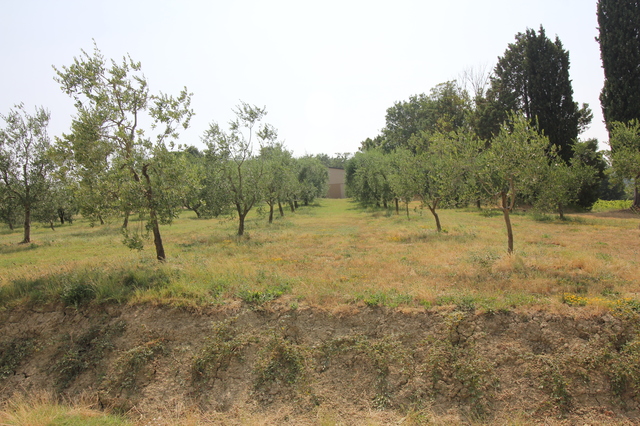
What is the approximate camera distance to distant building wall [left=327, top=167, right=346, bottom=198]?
3273 inches

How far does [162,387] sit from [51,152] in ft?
32.5

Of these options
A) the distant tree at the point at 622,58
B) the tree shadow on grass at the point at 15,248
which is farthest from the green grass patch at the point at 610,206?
the tree shadow on grass at the point at 15,248

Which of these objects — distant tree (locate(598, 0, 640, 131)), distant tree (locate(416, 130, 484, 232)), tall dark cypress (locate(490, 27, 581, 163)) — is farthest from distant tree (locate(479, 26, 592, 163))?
distant tree (locate(416, 130, 484, 232))

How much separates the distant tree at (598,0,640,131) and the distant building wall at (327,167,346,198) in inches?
2139

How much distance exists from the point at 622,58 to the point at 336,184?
185 ft

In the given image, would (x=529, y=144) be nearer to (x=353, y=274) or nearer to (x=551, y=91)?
(x=353, y=274)

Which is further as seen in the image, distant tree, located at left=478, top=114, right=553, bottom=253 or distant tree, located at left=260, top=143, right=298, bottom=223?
distant tree, located at left=260, top=143, right=298, bottom=223

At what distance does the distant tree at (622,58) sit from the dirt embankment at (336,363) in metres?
35.5

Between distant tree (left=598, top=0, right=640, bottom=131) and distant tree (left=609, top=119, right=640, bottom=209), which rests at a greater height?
distant tree (left=598, top=0, right=640, bottom=131)

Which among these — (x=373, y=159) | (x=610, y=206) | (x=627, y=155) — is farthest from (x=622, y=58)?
(x=373, y=159)

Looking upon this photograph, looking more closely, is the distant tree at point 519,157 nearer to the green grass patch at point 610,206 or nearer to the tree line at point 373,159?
the tree line at point 373,159

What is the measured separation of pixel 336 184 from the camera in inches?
3268

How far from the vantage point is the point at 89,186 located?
12977mm

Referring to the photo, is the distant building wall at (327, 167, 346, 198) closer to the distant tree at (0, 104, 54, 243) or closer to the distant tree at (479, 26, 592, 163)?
the distant tree at (479, 26, 592, 163)
